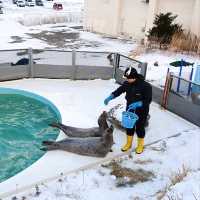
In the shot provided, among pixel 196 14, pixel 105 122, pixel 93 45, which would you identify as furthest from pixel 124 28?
pixel 105 122

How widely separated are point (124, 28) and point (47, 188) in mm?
Result: 17256

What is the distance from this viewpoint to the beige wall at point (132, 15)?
17.0 m

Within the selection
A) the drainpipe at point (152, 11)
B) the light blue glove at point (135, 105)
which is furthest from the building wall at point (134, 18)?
the light blue glove at point (135, 105)

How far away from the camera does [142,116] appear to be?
6.05 m

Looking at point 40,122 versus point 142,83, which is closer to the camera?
point 142,83

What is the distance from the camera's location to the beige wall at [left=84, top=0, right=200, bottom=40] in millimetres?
16969

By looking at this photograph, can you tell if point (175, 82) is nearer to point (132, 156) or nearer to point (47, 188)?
point (132, 156)

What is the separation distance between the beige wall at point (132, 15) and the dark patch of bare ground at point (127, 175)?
470 inches

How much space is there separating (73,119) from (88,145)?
1577mm

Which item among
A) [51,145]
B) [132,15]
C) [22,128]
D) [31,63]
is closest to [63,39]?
[132,15]

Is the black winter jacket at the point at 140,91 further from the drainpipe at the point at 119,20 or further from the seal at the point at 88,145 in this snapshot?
the drainpipe at the point at 119,20

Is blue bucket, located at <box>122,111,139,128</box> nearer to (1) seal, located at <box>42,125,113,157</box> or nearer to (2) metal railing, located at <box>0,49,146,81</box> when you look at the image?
(1) seal, located at <box>42,125,113,157</box>

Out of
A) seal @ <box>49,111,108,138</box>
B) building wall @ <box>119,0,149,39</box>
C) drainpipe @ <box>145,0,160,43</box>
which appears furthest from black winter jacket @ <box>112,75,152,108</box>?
building wall @ <box>119,0,149,39</box>

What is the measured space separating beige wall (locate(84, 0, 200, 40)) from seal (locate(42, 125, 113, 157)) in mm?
11556
